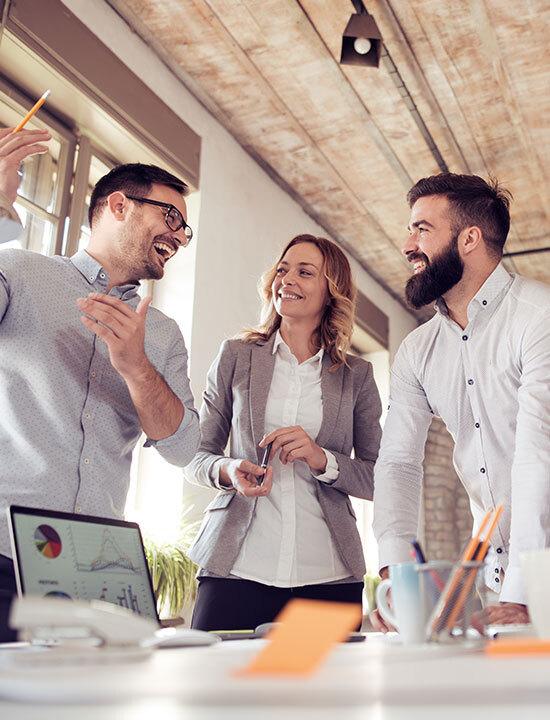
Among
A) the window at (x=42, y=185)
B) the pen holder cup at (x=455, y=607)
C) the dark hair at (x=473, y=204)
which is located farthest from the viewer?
the window at (x=42, y=185)

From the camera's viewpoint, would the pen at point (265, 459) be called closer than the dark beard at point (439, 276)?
Yes

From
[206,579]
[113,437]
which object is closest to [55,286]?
[113,437]

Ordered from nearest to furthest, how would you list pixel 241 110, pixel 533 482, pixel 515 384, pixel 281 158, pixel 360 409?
pixel 533 482 → pixel 515 384 → pixel 360 409 → pixel 241 110 → pixel 281 158

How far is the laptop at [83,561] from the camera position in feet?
3.21

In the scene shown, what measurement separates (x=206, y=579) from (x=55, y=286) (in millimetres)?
771

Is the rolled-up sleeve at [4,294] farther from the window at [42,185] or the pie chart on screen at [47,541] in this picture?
the window at [42,185]

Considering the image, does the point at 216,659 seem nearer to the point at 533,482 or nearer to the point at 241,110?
the point at 533,482

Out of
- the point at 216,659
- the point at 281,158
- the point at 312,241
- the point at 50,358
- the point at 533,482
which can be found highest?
the point at 281,158

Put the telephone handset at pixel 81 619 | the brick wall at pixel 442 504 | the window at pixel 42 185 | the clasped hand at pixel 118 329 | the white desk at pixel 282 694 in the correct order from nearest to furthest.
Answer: the white desk at pixel 282 694 → the telephone handset at pixel 81 619 → the clasped hand at pixel 118 329 → the window at pixel 42 185 → the brick wall at pixel 442 504

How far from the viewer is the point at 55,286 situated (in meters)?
1.71

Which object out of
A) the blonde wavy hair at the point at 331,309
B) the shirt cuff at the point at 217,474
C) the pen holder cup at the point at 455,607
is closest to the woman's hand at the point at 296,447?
the shirt cuff at the point at 217,474

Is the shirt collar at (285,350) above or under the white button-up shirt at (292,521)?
above

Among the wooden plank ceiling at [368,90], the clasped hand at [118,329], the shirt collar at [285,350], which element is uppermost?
the wooden plank ceiling at [368,90]

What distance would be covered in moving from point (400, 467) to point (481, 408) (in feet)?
0.78
